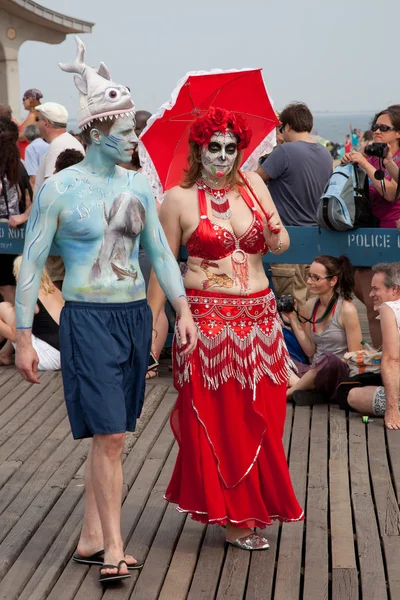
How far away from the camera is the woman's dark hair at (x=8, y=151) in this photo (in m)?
8.77

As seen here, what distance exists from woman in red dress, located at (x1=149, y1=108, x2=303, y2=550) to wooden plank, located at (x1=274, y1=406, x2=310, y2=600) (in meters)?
0.13

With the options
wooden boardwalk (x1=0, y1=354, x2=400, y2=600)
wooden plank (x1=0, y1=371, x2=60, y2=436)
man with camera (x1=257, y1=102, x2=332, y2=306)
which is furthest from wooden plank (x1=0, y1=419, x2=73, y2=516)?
man with camera (x1=257, y1=102, x2=332, y2=306)

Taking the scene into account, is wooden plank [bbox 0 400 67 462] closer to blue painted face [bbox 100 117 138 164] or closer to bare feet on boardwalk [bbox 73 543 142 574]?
bare feet on boardwalk [bbox 73 543 142 574]

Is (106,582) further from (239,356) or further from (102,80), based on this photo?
(102,80)

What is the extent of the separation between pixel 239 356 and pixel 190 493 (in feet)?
2.07

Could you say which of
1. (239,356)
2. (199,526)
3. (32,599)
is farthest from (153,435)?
(32,599)

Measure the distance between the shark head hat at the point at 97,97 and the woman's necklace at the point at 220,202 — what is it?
57 centimetres

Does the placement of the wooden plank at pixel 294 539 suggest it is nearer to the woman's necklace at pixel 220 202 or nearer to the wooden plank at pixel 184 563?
the wooden plank at pixel 184 563

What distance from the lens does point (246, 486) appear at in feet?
15.3

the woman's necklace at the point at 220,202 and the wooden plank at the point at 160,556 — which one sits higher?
the woman's necklace at the point at 220,202

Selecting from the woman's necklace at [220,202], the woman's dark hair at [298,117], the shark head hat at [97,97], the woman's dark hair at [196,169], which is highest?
the woman's dark hair at [298,117]

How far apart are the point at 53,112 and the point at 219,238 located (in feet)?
14.6

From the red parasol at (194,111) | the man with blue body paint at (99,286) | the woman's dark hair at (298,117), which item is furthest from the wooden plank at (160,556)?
the woman's dark hair at (298,117)

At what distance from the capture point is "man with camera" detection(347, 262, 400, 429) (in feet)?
21.5
